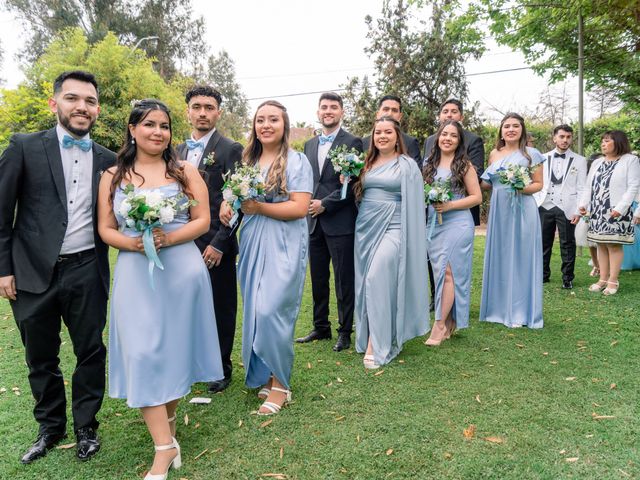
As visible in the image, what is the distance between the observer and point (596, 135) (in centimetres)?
1748

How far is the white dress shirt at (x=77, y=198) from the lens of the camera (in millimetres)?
3500

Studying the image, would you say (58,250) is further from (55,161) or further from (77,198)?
(55,161)

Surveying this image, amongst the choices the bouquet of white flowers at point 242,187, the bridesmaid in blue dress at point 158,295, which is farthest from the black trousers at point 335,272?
the bridesmaid in blue dress at point 158,295

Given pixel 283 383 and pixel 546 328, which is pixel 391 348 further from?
pixel 546 328

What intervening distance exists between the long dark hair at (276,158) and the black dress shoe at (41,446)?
2420 mm

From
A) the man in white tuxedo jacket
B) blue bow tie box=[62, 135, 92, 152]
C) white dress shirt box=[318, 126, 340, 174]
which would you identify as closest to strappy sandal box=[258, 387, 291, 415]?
blue bow tie box=[62, 135, 92, 152]

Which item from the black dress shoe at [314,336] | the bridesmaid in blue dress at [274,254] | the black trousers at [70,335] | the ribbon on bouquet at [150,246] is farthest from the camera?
the black dress shoe at [314,336]

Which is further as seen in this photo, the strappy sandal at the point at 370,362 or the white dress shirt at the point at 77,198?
the strappy sandal at the point at 370,362

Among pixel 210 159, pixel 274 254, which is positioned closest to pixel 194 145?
pixel 210 159

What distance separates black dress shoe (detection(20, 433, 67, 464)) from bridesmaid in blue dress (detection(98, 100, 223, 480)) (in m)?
0.77

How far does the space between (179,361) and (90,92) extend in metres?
1.95

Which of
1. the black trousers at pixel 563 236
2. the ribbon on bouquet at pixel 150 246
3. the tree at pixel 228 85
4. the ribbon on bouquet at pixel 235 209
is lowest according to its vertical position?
the black trousers at pixel 563 236

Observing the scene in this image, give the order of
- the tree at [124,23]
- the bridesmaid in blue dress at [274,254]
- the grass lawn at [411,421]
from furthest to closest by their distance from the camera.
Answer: the tree at [124,23], the bridesmaid in blue dress at [274,254], the grass lawn at [411,421]

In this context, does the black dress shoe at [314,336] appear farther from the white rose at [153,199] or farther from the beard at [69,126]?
the beard at [69,126]
